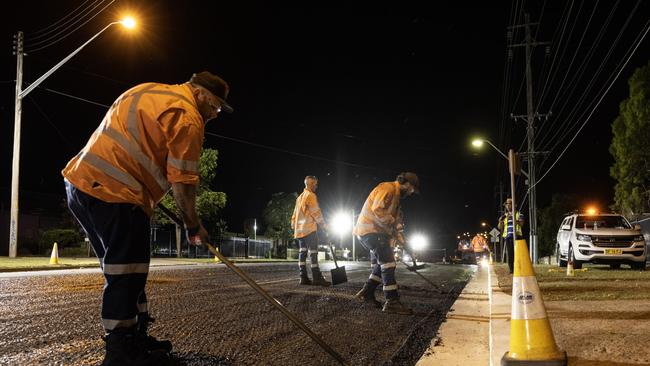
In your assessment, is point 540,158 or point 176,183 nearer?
point 176,183

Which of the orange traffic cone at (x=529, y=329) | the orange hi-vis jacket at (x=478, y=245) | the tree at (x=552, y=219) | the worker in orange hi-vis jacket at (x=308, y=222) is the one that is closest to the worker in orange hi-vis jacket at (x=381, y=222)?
the worker in orange hi-vis jacket at (x=308, y=222)

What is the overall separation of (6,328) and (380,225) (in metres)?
4.03

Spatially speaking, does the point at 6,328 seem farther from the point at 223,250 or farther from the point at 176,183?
the point at 223,250

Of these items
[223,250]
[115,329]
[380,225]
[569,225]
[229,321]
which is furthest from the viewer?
[223,250]

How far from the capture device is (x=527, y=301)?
3391mm

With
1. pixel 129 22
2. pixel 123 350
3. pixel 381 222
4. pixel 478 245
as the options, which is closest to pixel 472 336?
pixel 381 222

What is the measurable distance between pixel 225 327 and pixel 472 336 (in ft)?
6.89

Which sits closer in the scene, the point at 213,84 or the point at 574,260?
the point at 213,84

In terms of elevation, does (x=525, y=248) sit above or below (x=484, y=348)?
above

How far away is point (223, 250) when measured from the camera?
36.9 meters

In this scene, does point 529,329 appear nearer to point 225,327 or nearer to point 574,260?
point 225,327

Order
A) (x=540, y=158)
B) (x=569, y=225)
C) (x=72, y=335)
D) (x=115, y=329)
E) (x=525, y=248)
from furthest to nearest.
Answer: (x=540, y=158) < (x=569, y=225) < (x=72, y=335) < (x=525, y=248) < (x=115, y=329)

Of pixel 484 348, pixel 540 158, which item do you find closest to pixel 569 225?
pixel 484 348

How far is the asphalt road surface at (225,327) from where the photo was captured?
3686 millimetres
